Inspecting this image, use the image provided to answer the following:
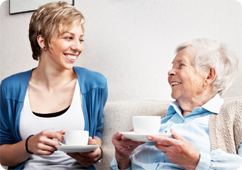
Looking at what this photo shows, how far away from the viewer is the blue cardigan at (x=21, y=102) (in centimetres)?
132

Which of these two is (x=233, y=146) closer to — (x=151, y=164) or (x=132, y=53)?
(x=151, y=164)

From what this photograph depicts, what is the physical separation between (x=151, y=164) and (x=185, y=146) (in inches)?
11.2

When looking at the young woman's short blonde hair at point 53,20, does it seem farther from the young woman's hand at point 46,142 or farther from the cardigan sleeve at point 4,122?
the young woman's hand at point 46,142

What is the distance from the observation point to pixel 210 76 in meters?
1.19

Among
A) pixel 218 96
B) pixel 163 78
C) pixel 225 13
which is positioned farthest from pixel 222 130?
pixel 225 13

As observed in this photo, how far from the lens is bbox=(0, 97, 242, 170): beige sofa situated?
1.38 metres

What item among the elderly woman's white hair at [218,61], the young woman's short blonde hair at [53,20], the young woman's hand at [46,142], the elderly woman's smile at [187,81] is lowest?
the young woman's hand at [46,142]

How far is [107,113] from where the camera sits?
153cm

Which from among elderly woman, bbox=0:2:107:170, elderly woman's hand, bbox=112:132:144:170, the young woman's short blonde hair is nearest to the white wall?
elderly woman, bbox=0:2:107:170

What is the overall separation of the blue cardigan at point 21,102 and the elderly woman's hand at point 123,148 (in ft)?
0.76

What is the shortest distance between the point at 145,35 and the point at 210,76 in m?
0.65

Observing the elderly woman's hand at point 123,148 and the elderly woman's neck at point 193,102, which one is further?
the elderly woman's neck at point 193,102

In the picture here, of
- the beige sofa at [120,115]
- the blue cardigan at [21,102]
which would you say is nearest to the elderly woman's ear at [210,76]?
the beige sofa at [120,115]

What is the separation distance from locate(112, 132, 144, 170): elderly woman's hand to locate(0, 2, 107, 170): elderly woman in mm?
156
